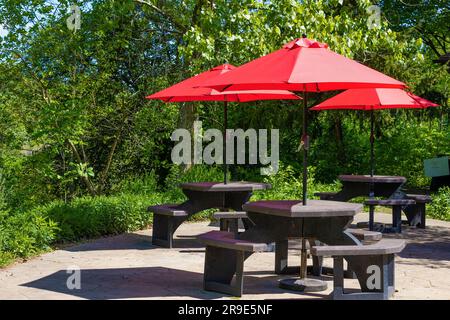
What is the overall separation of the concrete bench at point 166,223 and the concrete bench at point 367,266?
3530mm

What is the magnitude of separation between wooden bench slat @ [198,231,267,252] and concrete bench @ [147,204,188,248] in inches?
103

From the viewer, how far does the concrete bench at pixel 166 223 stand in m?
9.33

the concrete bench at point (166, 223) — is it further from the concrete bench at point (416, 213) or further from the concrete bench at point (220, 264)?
the concrete bench at point (416, 213)

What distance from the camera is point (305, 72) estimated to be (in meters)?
5.97

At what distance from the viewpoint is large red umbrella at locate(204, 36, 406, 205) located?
5879 mm

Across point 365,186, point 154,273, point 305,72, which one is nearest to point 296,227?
point 305,72

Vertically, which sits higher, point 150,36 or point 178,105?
point 150,36

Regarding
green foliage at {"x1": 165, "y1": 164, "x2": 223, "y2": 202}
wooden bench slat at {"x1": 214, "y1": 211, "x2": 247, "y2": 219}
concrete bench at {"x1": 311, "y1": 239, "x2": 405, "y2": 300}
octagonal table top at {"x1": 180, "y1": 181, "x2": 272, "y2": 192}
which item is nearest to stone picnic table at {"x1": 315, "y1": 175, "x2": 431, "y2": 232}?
octagonal table top at {"x1": 180, "y1": 181, "x2": 272, "y2": 192}

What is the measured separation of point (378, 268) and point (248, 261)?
2.46 meters

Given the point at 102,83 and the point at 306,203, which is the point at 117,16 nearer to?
the point at 102,83

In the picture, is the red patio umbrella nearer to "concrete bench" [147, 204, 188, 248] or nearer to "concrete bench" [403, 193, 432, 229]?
"concrete bench" [147, 204, 188, 248]

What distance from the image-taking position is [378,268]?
246 inches

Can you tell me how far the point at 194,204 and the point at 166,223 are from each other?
0.53 metres
